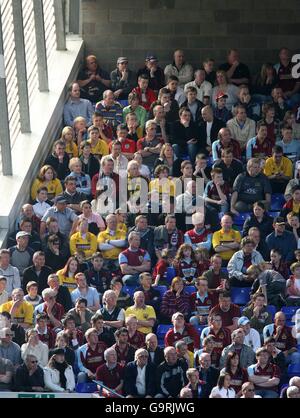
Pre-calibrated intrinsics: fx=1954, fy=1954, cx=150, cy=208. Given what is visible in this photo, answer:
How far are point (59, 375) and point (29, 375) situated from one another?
1.19 feet

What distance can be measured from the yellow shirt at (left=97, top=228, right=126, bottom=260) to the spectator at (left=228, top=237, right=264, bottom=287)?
160 centimetres

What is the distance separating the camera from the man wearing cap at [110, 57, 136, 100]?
3053 centimetres

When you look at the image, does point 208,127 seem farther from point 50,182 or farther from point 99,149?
point 50,182

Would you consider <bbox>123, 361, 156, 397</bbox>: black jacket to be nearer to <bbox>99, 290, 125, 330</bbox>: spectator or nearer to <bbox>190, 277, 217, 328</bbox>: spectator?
<bbox>99, 290, 125, 330</bbox>: spectator

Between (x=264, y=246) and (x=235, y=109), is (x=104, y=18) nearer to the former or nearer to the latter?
(x=235, y=109)

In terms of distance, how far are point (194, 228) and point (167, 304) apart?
187 cm

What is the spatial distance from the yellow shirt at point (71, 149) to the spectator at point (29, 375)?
5554mm

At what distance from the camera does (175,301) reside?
25078 mm

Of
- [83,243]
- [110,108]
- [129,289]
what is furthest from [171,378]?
[110,108]

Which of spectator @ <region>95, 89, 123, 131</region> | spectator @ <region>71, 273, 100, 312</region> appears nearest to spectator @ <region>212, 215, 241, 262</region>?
spectator @ <region>71, 273, 100, 312</region>

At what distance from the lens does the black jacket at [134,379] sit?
2345cm

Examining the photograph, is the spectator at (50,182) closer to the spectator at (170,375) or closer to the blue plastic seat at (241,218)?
the blue plastic seat at (241,218)

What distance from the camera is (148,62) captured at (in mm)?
30516
